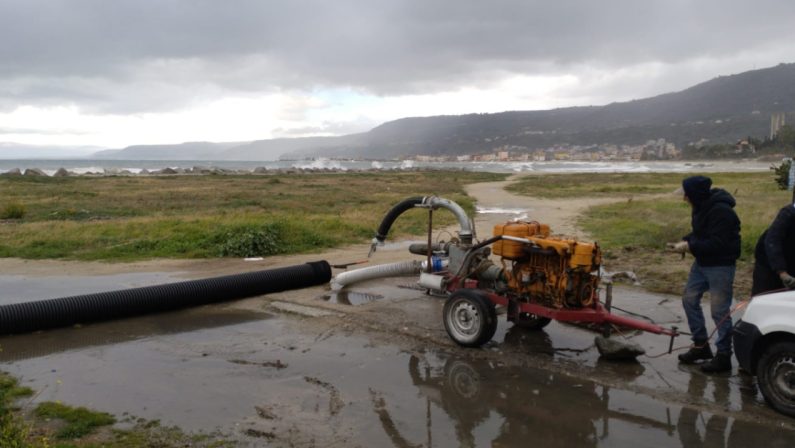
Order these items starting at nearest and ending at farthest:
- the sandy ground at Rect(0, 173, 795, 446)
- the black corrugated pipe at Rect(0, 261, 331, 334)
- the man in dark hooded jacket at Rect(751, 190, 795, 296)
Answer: the sandy ground at Rect(0, 173, 795, 446), the man in dark hooded jacket at Rect(751, 190, 795, 296), the black corrugated pipe at Rect(0, 261, 331, 334)

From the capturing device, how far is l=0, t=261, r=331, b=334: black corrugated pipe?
28.2 feet

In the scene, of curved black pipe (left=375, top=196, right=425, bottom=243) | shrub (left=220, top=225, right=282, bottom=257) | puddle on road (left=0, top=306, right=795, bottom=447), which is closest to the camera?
puddle on road (left=0, top=306, right=795, bottom=447)

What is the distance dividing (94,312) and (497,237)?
19.8 ft

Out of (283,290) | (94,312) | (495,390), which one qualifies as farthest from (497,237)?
(94,312)

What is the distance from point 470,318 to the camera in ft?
25.1

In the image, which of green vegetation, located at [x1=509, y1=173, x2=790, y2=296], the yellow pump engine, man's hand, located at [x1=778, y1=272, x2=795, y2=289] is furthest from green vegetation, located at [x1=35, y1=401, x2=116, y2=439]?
green vegetation, located at [x1=509, y1=173, x2=790, y2=296]

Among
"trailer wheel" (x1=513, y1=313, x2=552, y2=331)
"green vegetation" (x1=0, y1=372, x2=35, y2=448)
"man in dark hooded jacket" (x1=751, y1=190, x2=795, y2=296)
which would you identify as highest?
"man in dark hooded jacket" (x1=751, y1=190, x2=795, y2=296)

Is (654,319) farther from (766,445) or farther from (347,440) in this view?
(347,440)

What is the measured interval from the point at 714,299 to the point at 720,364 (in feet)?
2.33

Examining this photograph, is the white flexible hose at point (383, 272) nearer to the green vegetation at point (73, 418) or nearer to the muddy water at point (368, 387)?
the muddy water at point (368, 387)

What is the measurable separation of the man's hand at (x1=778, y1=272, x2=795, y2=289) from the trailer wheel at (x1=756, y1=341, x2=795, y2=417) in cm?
71

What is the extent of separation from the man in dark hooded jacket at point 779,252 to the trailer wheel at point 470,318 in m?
2.99

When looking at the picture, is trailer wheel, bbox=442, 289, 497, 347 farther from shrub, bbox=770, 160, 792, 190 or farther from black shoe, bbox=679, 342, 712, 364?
shrub, bbox=770, 160, 792, 190

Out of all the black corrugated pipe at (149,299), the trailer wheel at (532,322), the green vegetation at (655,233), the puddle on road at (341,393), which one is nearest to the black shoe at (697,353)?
the puddle on road at (341,393)
